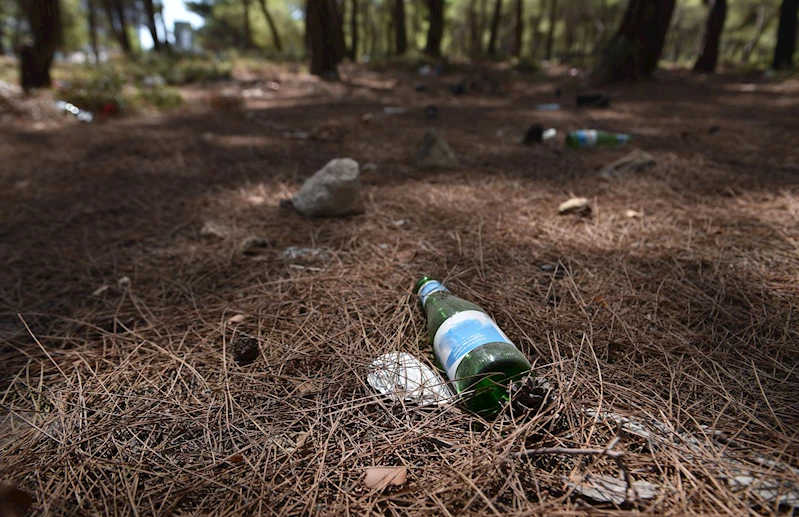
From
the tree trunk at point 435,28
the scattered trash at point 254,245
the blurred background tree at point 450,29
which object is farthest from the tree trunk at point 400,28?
the scattered trash at point 254,245

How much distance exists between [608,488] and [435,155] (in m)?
2.54

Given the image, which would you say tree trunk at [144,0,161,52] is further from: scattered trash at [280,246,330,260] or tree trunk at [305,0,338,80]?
scattered trash at [280,246,330,260]

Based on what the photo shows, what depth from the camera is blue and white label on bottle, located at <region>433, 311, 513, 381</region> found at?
1096mm

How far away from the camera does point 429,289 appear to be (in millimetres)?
1405

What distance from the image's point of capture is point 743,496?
31.6 inches

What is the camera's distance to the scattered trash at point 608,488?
82 centimetres

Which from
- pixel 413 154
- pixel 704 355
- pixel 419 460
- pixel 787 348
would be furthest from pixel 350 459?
pixel 413 154

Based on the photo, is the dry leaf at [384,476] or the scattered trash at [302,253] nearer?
the dry leaf at [384,476]

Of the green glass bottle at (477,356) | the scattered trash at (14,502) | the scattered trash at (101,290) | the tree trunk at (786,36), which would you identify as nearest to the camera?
the scattered trash at (14,502)

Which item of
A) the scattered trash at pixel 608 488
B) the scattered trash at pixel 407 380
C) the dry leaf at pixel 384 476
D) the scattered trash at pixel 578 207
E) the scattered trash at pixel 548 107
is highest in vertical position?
the scattered trash at pixel 548 107

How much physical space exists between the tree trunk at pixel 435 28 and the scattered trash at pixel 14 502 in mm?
13405

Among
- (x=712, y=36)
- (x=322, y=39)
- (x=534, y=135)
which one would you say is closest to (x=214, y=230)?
(x=534, y=135)

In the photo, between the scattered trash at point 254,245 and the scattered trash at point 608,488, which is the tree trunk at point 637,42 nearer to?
the scattered trash at point 254,245

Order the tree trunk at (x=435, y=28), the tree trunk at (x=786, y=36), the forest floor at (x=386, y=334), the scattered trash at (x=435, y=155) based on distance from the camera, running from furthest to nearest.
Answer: the tree trunk at (x=435, y=28) → the tree trunk at (x=786, y=36) → the scattered trash at (x=435, y=155) → the forest floor at (x=386, y=334)
